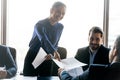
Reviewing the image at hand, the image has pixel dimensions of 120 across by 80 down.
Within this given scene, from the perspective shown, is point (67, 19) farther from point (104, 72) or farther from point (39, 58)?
point (104, 72)

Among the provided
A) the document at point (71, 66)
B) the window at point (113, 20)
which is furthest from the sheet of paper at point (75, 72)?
the window at point (113, 20)

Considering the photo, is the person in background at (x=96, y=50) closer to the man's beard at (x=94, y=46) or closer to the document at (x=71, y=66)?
the man's beard at (x=94, y=46)

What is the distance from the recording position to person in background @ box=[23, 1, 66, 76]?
295cm

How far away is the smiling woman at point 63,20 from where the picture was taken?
164 inches

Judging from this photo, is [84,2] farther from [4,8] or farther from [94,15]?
[4,8]

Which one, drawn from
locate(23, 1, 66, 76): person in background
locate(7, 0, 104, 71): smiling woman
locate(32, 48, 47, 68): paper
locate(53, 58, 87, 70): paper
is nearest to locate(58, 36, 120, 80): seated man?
locate(53, 58, 87, 70): paper

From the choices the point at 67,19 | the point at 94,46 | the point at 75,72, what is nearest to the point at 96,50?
the point at 94,46

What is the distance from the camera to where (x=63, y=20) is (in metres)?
4.20

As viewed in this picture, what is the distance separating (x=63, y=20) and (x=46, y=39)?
134 centimetres

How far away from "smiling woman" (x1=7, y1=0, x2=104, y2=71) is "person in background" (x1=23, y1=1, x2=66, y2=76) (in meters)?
1.09

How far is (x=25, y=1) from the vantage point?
4191mm

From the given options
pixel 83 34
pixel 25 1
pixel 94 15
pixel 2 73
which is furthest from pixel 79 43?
pixel 2 73

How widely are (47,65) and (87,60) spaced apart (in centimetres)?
57

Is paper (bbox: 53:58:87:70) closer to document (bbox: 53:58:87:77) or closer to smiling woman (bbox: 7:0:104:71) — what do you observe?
document (bbox: 53:58:87:77)
